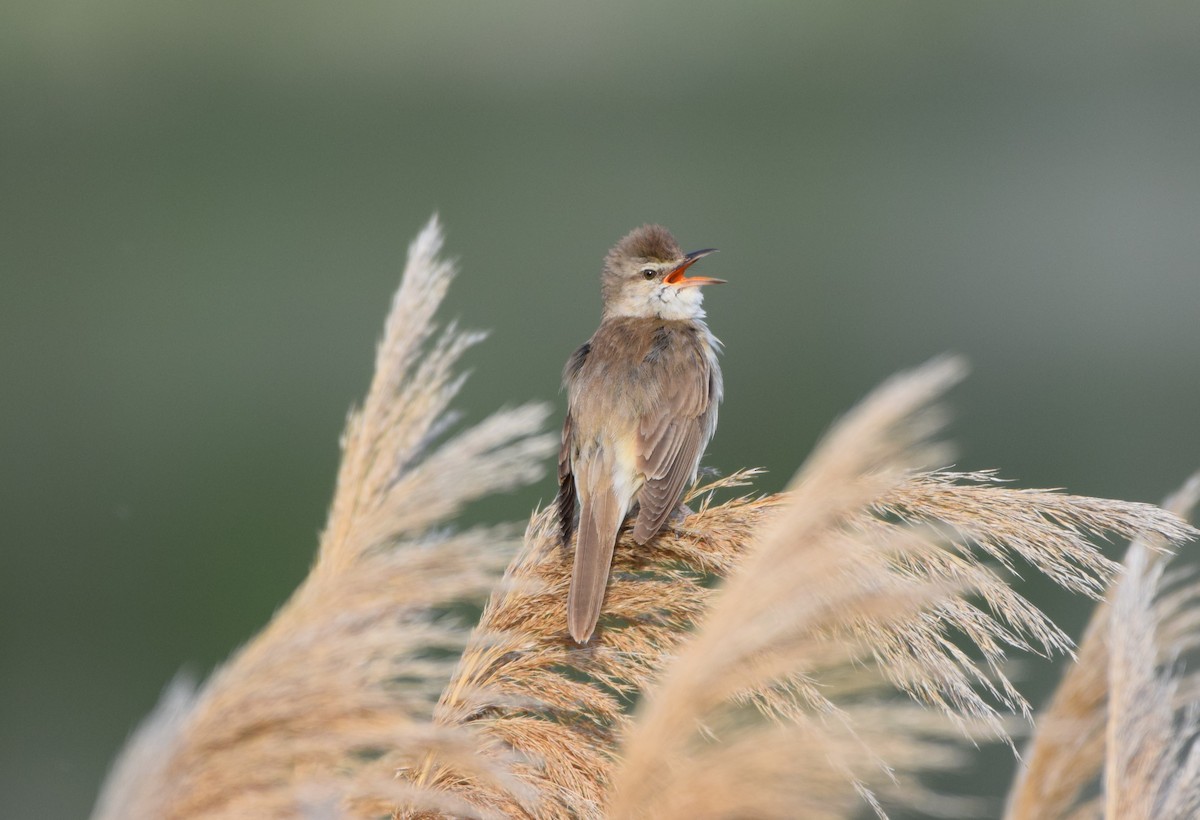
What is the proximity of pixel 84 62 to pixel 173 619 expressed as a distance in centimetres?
1489

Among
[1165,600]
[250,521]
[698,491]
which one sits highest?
[250,521]

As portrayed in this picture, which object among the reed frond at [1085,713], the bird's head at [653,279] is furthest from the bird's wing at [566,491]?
the reed frond at [1085,713]

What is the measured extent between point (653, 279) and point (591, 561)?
1.86 metres

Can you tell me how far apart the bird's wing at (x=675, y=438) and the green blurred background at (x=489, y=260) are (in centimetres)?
425

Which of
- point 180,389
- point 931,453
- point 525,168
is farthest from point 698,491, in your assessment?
point 525,168

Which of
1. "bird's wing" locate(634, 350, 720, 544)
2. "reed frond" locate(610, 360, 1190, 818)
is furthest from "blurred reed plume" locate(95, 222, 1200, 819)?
"bird's wing" locate(634, 350, 720, 544)

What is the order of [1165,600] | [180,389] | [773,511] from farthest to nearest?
[180,389], [773,511], [1165,600]

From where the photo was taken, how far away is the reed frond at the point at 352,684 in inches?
71.9

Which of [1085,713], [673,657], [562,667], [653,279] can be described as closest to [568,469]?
[653,279]

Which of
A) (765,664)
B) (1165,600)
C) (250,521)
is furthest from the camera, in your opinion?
(250,521)

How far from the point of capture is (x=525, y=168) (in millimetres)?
20844

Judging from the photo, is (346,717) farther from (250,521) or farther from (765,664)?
Result: (250,521)

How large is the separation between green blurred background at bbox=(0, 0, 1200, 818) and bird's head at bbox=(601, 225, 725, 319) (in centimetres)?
409

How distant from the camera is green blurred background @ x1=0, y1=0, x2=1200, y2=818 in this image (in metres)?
10.8
